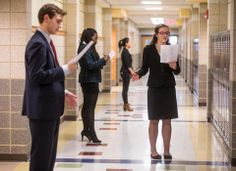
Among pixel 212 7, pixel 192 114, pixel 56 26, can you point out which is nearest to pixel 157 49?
pixel 56 26

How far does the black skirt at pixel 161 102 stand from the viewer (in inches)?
229

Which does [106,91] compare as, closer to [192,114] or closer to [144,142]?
[192,114]

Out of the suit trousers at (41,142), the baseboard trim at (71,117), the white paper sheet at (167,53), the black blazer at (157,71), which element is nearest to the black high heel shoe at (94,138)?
the black blazer at (157,71)

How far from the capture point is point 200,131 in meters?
8.13

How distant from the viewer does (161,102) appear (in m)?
5.82

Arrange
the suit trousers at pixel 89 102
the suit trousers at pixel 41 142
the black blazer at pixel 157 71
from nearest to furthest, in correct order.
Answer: the suit trousers at pixel 41 142, the black blazer at pixel 157 71, the suit trousers at pixel 89 102

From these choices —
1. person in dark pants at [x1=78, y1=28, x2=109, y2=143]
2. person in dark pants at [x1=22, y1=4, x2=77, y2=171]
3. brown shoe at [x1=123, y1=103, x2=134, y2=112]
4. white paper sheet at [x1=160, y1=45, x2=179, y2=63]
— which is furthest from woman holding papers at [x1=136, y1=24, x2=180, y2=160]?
brown shoe at [x1=123, y1=103, x2=134, y2=112]

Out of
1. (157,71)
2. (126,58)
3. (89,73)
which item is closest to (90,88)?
(89,73)

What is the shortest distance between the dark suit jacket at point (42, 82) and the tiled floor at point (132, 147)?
2068mm

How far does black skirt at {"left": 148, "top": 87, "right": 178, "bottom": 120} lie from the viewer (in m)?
5.82

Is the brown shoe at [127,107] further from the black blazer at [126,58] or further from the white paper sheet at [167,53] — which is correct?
the white paper sheet at [167,53]

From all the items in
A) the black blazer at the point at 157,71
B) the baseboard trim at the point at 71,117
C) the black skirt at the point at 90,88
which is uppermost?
the black blazer at the point at 157,71

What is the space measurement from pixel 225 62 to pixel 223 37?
0.44 m

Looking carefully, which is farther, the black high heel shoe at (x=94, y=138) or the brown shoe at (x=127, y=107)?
the brown shoe at (x=127, y=107)
